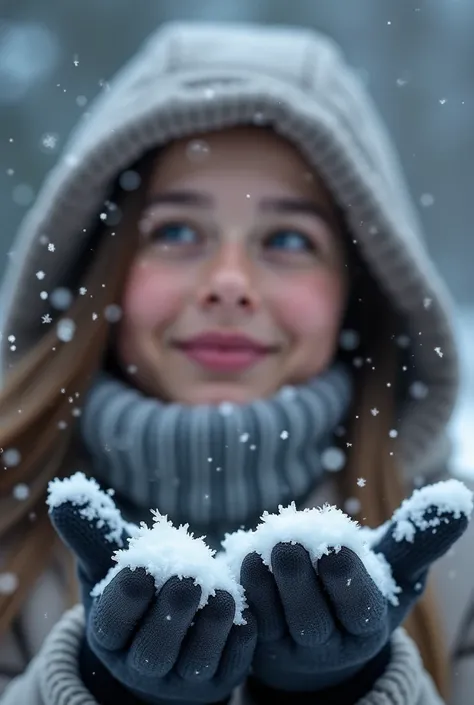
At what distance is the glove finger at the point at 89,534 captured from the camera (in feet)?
1.69

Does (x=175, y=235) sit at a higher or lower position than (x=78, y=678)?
higher

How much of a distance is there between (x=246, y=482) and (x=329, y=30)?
3.46m

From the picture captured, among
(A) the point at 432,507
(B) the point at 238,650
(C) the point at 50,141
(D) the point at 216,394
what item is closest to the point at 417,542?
(A) the point at 432,507

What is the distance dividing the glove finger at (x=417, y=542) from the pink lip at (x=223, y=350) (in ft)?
1.39

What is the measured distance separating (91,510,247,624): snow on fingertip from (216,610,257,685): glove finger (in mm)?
37

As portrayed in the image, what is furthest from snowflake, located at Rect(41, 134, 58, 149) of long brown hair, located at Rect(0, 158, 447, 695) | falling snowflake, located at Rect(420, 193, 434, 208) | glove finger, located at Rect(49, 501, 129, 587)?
falling snowflake, located at Rect(420, 193, 434, 208)

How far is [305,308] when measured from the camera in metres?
0.96

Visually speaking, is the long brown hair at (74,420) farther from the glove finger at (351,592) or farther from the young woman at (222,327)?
the glove finger at (351,592)

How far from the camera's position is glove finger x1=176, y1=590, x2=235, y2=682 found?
48cm

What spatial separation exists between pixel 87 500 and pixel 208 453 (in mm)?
378

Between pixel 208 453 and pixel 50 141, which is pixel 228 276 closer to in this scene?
pixel 208 453

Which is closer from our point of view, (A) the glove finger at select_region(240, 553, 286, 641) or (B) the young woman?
(A) the glove finger at select_region(240, 553, 286, 641)

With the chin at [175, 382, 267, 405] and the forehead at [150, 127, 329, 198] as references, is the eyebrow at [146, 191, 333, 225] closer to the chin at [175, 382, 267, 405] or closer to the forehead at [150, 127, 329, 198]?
the forehead at [150, 127, 329, 198]

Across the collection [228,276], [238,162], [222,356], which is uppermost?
[238,162]
